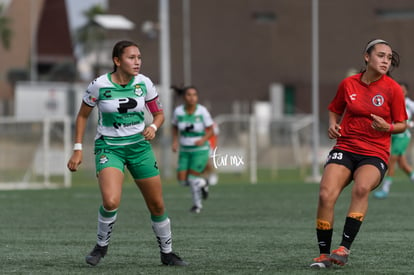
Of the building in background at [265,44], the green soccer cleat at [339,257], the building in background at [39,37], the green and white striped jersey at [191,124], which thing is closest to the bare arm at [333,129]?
the green soccer cleat at [339,257]

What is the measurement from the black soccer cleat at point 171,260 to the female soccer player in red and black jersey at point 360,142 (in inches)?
49.2

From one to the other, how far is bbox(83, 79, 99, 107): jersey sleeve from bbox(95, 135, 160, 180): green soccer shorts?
0.35 metres

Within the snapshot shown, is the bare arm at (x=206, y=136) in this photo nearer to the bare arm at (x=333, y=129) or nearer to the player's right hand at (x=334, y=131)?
the bare arm at (x=333, y=129)

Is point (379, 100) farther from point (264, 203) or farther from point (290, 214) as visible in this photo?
point (264, 203)

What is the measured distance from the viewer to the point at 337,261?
9.21 meters

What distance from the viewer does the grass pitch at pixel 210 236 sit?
966 cm

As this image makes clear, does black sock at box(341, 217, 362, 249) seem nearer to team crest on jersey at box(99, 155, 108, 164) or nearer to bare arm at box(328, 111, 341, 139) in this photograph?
bare arm at box(328, 111, 341, 139)

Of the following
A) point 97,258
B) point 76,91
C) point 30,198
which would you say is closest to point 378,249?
point 97,258

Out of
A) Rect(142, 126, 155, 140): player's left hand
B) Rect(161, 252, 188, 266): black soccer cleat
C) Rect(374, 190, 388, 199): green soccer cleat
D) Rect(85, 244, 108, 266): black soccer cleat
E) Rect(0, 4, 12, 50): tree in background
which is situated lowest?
Rect(374, 190, 388, 199): green soccer cleat

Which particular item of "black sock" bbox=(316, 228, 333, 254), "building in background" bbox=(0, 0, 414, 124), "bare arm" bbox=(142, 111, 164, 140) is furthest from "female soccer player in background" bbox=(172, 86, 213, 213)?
"building in background" bbox=(0, 0, 414, 124)

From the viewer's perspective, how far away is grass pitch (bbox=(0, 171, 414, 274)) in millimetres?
9656

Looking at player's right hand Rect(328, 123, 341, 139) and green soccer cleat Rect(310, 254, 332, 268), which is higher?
player's right hand Rect(328, 123, 341, 139)

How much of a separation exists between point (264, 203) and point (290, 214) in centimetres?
307

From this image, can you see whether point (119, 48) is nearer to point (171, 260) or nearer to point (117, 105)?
point (117, 105)
